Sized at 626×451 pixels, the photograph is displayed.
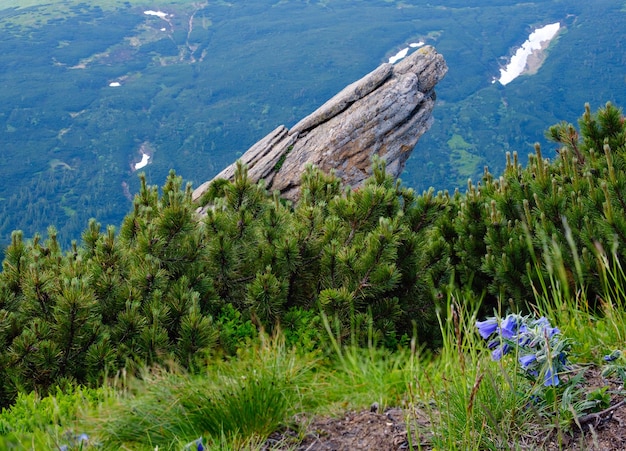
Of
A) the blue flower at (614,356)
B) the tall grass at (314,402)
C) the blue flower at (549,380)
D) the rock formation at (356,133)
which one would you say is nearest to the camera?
the blue flower at (549,380)

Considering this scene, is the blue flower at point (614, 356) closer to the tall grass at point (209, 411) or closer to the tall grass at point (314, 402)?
the tall grass at point (314, 402)

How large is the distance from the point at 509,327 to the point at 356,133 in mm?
16602

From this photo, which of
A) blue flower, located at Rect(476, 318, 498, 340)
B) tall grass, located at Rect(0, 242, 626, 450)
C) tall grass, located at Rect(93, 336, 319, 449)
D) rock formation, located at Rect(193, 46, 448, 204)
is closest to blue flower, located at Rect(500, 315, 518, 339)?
blue flower, located at Rect(476, 318, 498, 340)

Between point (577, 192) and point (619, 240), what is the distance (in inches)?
34.6

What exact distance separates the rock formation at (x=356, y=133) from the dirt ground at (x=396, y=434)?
45.5 feet

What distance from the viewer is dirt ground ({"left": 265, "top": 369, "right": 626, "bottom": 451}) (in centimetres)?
334

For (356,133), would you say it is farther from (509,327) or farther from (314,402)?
(509,327)

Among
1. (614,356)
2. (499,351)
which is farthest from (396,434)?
(614,356)

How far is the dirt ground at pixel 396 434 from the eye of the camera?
11.0 ft

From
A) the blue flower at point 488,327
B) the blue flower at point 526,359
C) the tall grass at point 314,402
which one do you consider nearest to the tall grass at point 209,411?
the tall grass at point 314,402

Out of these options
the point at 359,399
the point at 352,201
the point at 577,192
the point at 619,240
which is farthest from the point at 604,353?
the point at 352,201

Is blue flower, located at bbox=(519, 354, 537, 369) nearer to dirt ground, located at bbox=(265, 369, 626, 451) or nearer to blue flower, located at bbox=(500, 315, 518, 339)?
blue flower, located at bbox=(500, 315, 518, 339)

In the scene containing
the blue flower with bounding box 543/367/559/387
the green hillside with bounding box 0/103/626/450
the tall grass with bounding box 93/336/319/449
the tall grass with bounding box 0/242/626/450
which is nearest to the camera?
the blue flower with bounding box 543/367/559/387

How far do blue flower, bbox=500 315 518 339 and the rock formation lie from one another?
47.2 feet
